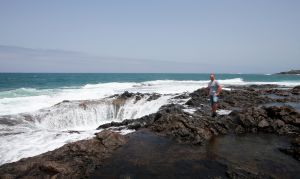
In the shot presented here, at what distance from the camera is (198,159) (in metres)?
6.16

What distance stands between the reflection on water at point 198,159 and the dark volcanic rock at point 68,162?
0.33m

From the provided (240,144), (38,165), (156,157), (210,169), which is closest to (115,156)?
(156,157)

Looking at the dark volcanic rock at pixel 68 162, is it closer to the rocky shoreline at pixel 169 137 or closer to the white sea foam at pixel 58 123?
the rocky shoreline at pixel 169 137

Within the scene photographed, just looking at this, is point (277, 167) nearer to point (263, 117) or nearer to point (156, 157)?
point (156, 157)

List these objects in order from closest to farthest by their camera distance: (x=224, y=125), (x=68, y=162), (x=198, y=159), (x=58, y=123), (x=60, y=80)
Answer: (x=68, y=162)
(x=198, y=159)
(x=224, y=125)
(x=58, y=123)
(x=60, y=80)

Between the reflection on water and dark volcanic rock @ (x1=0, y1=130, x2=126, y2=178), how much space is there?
1.08ft

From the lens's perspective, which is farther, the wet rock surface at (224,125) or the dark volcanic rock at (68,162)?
the wet rock surface at (224,125)

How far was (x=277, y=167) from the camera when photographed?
565 cm

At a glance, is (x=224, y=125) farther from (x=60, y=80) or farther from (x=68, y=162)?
(x=60, y=80)

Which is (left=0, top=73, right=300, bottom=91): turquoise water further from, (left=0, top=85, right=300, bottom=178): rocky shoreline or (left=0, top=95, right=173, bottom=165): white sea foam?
(left=0, top=85, right=300, bottom=178): rocky shoreline

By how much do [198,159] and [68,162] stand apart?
3.49 meters

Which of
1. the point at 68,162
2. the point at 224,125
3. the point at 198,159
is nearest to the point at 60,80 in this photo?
the point at 224,125

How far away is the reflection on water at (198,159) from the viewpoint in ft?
17.8

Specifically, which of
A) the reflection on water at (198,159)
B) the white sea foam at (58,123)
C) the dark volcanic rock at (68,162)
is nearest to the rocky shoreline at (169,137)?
the dark volcanic rock at (68,162)
